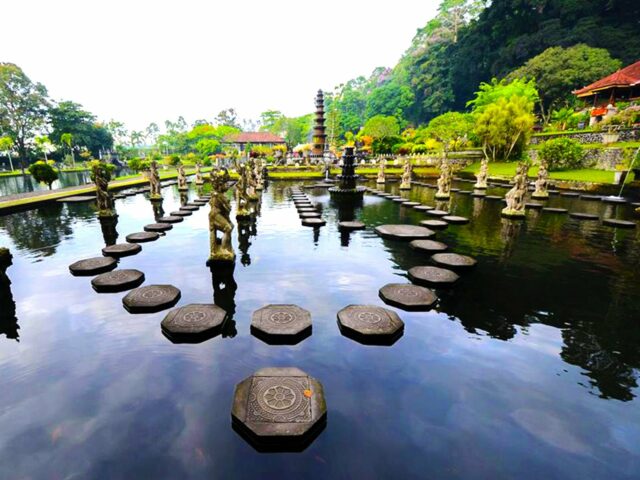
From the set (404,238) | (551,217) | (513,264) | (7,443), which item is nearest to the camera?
(7,443)

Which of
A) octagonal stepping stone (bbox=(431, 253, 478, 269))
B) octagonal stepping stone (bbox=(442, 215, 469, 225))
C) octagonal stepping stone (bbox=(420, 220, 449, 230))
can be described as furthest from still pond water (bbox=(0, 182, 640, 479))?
octagonal stepping stone (bbox=(442, 215, 469, 225))

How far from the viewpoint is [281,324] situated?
575 cm

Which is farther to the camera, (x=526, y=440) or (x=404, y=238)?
(x=404, y=238)

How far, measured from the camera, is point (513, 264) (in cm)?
900

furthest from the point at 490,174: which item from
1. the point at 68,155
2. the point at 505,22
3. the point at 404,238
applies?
the point at 68,155

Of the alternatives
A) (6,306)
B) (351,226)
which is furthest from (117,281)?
(351,226)

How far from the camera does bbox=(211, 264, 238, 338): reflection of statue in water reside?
5.82 meters

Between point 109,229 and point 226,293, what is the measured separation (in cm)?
889

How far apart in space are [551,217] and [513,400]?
14.1 metres

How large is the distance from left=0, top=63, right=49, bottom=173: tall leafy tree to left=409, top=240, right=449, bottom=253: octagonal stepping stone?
231 ft

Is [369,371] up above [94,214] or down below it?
below

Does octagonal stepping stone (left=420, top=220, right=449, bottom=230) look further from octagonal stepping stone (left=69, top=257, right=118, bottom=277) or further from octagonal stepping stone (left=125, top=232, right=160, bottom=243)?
octagonal stepping stone (left=69, top=257, right=118, bottom=277)

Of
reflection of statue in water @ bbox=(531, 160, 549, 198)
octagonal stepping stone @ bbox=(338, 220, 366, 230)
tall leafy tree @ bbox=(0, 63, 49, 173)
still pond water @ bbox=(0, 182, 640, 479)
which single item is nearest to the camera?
still pond water @ bbox=(0, 182, 640, 479)

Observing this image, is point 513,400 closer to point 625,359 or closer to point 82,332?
point 625,359
